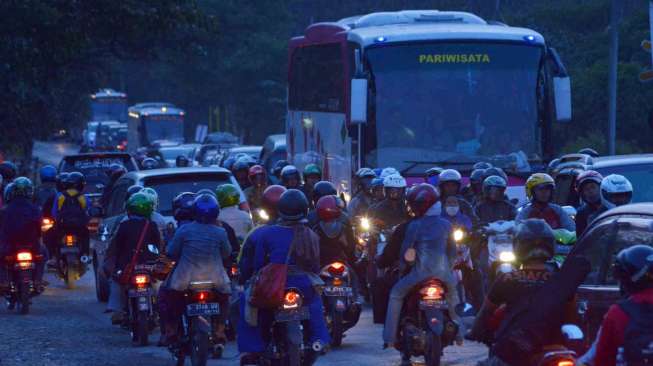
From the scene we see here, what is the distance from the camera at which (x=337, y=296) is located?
43.5 feet

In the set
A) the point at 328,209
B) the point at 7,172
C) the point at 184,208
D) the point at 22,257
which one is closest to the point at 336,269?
the point at 328,209

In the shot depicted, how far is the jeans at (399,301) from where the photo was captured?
11469 mm

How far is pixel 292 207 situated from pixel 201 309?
1.66m

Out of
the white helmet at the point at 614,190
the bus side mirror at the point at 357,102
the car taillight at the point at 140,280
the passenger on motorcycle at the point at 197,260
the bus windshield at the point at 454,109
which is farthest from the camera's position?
the bus windshield at the point at 454,109

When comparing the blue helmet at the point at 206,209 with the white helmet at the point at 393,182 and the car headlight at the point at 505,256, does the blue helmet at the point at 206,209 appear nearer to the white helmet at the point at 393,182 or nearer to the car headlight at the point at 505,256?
the car headlight at the point at 505,256

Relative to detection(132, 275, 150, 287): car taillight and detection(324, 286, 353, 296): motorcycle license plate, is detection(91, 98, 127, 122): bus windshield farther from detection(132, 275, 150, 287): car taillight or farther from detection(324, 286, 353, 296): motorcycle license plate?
detection(324, 286, 353, 296): motorcycle license plate

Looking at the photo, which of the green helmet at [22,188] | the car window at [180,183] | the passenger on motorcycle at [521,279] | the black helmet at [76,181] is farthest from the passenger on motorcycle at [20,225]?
the passenger on motorcycle at [521,279]

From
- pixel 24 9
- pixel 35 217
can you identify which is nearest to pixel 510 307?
pixel 35 217

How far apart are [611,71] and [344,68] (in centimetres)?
869

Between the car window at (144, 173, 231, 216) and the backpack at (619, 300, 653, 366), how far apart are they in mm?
11354

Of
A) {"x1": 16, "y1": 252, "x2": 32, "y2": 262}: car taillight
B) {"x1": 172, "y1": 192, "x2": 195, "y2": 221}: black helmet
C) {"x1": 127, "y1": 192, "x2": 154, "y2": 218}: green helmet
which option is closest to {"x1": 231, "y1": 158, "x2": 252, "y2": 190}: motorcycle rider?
{"x1": 16, "y1": 252, "x2": 32, "y2": 262}: car taillight

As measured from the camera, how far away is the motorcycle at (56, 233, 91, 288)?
19.9 m

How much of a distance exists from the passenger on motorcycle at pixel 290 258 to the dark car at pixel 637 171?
507cm

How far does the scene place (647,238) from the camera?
308 inches
